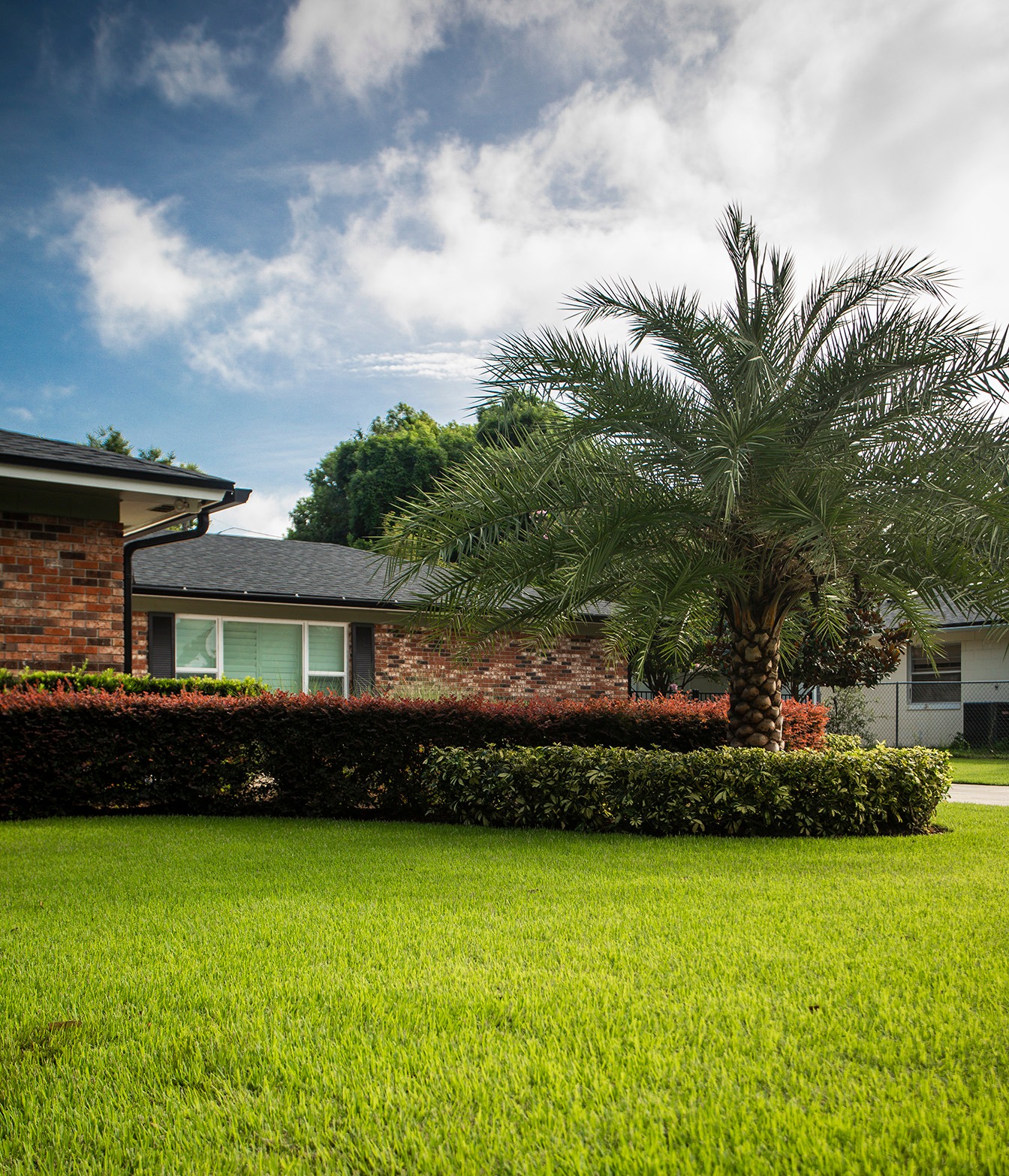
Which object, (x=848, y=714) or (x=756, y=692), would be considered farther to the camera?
(x=848, y=714)

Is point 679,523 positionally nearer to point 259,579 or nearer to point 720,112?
point 720,112

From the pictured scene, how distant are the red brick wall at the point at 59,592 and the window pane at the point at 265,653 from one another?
633 centimetres

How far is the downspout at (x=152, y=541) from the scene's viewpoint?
10242mm

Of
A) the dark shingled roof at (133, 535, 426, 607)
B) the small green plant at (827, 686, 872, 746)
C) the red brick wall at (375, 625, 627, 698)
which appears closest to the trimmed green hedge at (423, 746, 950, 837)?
the dark shingled roof at (133, 535, 426, 607)

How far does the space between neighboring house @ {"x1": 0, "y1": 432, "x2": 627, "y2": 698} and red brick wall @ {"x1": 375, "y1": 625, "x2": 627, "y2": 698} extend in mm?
30

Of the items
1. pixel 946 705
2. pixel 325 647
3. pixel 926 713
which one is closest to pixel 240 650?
pixel 325 647

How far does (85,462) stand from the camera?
9227 millimetres

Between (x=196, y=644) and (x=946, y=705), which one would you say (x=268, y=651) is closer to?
(x=196, y=644)

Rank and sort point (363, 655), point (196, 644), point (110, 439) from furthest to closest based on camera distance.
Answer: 1. point (110, 439)
2. point (363, 655)
3. point (196, 644)

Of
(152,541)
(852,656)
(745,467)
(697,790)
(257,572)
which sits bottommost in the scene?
(697,790)

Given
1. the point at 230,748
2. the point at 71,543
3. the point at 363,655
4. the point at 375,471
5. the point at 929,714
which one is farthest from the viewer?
the point at 375,471

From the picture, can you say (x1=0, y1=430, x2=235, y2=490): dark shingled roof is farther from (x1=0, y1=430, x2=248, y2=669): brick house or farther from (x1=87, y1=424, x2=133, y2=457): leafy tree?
(x1=87, y1=424, x2=133, y2=457): leafy tree

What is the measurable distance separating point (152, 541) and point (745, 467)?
7.58 metres

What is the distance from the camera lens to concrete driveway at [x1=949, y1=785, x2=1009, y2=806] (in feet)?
38.8
